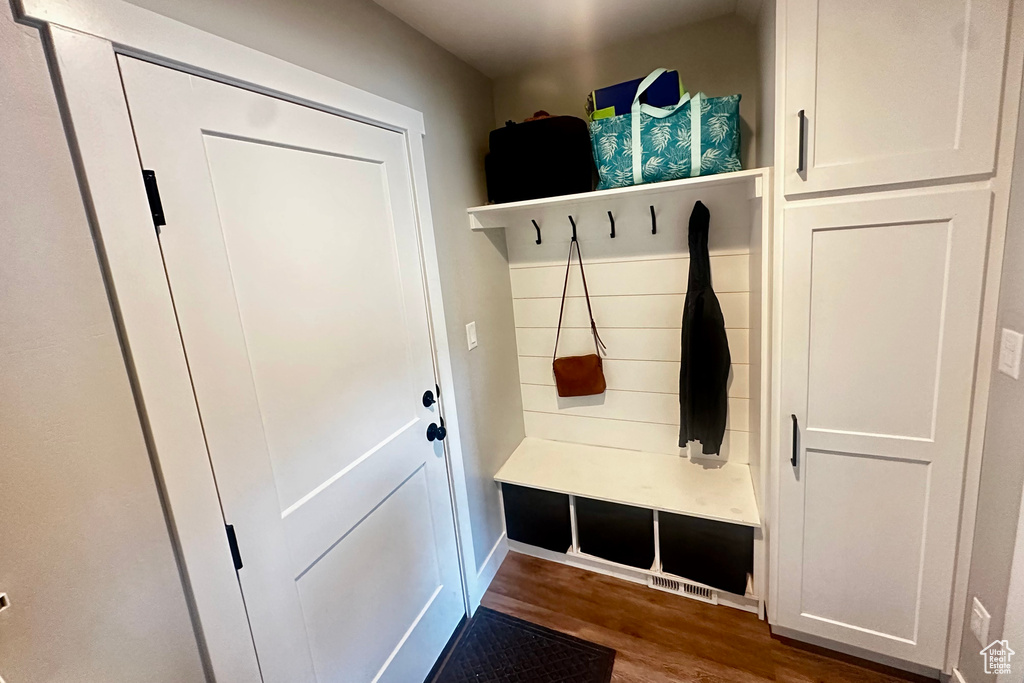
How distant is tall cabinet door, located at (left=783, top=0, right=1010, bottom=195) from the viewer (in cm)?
113

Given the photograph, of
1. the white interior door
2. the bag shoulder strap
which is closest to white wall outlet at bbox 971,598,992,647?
the bag shoulder strap

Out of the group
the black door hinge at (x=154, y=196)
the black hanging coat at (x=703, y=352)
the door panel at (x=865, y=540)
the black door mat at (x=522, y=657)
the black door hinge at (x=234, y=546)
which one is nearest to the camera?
the black door hinge at (x=154, y=196)

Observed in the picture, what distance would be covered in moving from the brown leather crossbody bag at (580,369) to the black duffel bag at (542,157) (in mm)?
371

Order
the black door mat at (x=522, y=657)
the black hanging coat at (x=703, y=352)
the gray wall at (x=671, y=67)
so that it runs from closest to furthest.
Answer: the black door mat at (x=522, y=657) → the gray wall at (x=671, y=67) → the black hanging coat at (x=703, y=352)

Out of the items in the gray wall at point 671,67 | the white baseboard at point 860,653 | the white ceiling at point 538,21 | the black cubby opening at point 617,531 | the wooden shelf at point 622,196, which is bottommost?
the white baseboard at point 860,653

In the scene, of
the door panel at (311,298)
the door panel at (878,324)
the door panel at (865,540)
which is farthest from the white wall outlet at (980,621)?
the door panel at (311,298)

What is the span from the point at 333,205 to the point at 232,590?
3.34 ft

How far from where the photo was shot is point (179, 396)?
91cm

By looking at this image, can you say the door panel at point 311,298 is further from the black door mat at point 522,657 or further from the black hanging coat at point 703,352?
the black hanging coat at point 703,352

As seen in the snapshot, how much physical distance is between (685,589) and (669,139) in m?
1.93

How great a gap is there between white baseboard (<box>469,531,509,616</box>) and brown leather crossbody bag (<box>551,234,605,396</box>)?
850 mm

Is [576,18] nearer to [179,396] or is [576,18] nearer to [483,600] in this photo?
[179,396]

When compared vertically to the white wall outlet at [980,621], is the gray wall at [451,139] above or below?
above

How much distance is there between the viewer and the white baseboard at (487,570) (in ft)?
6.64
